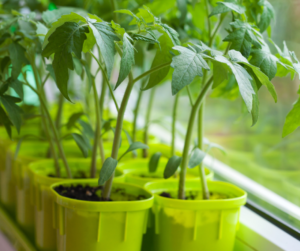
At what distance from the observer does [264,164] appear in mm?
893

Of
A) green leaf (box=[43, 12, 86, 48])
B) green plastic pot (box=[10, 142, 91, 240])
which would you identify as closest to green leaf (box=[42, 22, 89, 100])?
green leaf (box=[43, 12, 86, 48])

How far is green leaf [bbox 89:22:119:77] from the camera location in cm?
38

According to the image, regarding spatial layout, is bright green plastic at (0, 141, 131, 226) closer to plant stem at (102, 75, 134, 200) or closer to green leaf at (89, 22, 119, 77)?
plant stem at (102, 75, 134, 200)

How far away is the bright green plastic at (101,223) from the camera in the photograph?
1.76 feet

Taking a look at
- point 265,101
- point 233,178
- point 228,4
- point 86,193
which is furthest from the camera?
point 233,178

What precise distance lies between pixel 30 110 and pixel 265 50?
0.83m

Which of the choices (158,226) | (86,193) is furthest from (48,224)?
(158,226)

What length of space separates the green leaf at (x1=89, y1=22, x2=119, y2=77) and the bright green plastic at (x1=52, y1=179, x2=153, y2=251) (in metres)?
0.25

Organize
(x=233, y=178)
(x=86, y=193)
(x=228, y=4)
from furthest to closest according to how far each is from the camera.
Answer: (x=233, y=178), (x=86, y=193), (x=228, y=4)

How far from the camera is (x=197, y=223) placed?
1.92ft

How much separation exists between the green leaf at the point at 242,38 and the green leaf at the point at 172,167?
23 cm

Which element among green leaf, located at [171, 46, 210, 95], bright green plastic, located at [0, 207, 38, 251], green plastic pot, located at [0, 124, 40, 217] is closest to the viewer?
green leaf, located at [171, 46, 210, 95]

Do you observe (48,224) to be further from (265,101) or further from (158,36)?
(265,101)

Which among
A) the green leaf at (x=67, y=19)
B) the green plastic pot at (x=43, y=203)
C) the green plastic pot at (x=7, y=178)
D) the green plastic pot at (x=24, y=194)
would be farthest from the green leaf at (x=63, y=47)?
the green plastic pot at (x=7, y=178)
